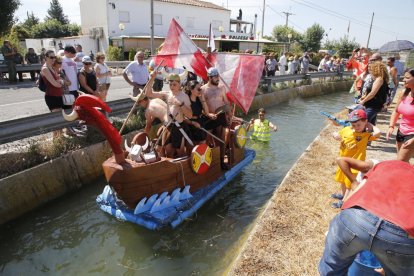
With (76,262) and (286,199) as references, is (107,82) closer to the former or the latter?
(76,262)

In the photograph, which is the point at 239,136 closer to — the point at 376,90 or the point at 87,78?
the point at 376,90

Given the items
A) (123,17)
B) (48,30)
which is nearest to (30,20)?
(48,30)

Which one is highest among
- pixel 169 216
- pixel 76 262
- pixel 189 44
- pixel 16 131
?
pixel 189 44

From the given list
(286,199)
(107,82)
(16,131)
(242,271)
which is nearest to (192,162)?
(286,199)

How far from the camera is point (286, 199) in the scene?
5.05 m

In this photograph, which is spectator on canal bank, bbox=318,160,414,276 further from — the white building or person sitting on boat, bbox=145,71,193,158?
the white building

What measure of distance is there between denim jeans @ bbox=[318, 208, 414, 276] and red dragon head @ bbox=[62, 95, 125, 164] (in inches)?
125

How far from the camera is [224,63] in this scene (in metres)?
6.64

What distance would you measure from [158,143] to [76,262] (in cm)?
233

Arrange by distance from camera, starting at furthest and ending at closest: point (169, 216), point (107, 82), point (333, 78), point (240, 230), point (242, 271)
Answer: point (333, 78), point (107, 82), point (240, 230), point (169, 216), point (242, 271)

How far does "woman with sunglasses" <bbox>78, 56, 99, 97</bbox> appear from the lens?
7.28 meters

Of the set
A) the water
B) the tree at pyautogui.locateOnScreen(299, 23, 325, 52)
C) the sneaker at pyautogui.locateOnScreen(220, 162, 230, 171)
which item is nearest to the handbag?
the water

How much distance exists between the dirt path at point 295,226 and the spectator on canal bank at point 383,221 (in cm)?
129

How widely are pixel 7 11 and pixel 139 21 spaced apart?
1614 cm
